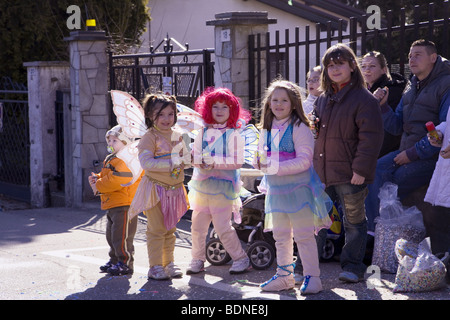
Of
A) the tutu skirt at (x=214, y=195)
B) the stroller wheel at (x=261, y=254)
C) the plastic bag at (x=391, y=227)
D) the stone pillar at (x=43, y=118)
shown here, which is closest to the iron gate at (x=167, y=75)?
the stone pillar at (x=43, y=118)

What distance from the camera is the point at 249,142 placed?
6.00m

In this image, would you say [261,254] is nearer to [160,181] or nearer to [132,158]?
[160,181]

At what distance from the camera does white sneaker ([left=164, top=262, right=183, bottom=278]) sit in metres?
5.80

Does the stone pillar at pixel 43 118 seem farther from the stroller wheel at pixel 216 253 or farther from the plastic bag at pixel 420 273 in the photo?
the plastic bag at pixel 420 273

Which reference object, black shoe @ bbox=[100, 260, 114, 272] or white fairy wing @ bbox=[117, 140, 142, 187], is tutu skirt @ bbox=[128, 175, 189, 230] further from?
black shoe @ bbox=[100, 260, 114, 272]

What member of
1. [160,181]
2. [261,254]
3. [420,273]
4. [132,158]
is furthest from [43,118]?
[420,273]

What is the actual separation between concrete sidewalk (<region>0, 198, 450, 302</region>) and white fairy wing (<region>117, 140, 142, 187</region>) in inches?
34.6

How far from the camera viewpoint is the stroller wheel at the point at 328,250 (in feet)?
20.1

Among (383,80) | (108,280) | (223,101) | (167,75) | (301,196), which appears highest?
(167,75)

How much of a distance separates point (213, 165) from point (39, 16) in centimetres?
820

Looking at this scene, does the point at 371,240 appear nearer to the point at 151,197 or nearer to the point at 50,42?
the point at 151,197

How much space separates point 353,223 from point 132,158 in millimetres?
1972

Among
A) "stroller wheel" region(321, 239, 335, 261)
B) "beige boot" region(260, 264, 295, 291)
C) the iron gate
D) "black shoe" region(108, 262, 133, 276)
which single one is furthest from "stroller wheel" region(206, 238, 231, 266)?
the iron gate
